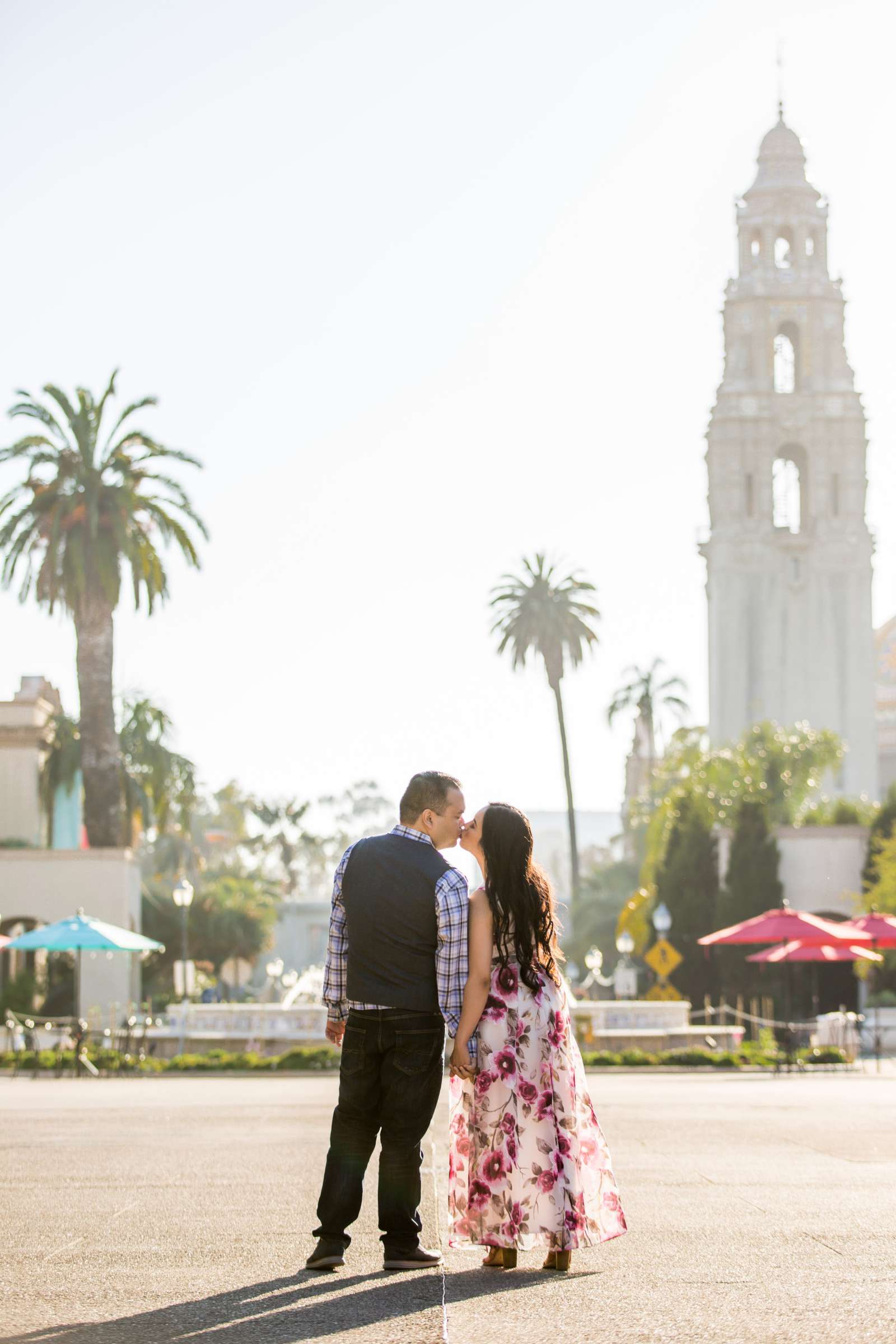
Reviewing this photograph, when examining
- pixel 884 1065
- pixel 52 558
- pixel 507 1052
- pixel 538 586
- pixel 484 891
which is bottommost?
pixel 884 1065

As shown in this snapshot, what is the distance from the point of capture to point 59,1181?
34.1 ft

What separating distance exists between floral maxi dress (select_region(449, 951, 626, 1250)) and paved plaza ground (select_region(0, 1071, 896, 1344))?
177mm

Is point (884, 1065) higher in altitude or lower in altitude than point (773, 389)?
lower

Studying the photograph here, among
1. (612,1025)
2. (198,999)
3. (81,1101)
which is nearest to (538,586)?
(198,999)

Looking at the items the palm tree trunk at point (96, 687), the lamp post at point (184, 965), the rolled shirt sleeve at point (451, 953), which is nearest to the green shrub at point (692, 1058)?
the lamp post at point (184, 965)

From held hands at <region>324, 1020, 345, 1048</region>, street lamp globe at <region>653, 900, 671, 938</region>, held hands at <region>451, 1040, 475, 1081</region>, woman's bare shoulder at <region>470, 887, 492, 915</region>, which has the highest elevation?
woman's bare shoulder at <region>470, 887, 492, 915</region>

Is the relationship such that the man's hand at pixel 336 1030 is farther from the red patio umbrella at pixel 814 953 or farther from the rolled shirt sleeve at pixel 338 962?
the red patio umbrella at pixel 814 953

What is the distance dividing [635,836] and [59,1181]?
71.8 meters

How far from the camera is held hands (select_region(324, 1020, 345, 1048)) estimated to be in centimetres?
741

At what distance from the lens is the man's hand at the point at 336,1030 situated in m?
7.41

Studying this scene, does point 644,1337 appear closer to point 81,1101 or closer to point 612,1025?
point 81,1101

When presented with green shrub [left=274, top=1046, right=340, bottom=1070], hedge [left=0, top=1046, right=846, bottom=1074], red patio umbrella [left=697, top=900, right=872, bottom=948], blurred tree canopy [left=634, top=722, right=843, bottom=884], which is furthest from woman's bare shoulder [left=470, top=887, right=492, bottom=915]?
blurred tree canopy [left=634, top=722, right=843, bottom=884]

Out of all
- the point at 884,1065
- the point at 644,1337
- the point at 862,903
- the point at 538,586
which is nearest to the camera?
the point at 644,1337

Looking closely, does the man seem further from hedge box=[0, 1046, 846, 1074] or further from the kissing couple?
hedge box=[0, 1046, 846, 1074]
